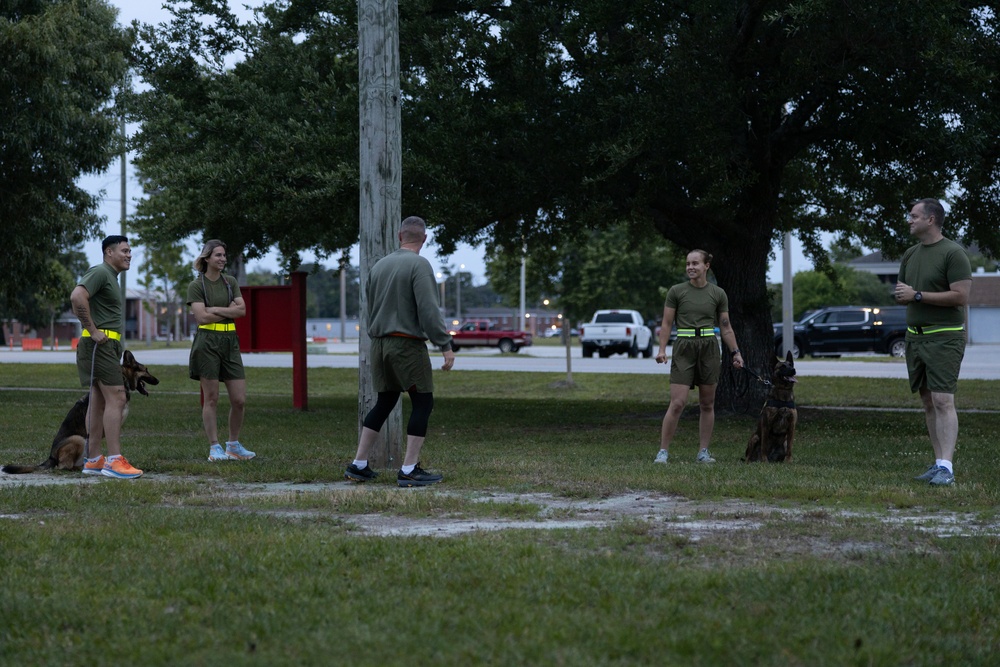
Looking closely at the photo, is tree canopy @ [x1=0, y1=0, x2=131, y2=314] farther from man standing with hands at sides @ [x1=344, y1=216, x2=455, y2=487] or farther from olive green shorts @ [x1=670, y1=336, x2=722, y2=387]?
olive green shorts @ [x1=670, y1=336, x2=722, y2=387]

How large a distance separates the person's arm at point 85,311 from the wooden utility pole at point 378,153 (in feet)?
6.77

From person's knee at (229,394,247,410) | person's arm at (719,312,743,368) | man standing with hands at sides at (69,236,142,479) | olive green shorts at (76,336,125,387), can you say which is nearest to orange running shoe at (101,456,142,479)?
man standing with hands at sides at (69,236,142,479)

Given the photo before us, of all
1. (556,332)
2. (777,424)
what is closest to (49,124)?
(777,424)

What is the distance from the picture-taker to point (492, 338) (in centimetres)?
5103

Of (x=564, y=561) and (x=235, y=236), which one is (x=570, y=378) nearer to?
(x=235, y=236)

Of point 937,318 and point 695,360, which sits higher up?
point 937,318

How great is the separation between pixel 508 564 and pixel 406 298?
3.49 metres

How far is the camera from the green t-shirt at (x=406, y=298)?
8.29 m

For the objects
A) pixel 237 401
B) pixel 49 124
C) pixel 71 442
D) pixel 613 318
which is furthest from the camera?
pixel 613 318

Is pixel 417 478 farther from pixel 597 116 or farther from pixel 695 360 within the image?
pixel 597 116

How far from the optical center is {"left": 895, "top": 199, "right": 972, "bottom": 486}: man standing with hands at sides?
8359 millimetres

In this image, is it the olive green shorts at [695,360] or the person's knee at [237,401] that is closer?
the olive green shorts at [695,360]

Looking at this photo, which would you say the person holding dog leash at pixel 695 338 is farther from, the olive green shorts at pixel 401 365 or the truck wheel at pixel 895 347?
the truck wheel at pixel 895 347

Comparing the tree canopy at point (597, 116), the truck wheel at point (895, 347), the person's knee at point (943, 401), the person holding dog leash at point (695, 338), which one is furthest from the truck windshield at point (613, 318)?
the person's knee at point (943, 401)
